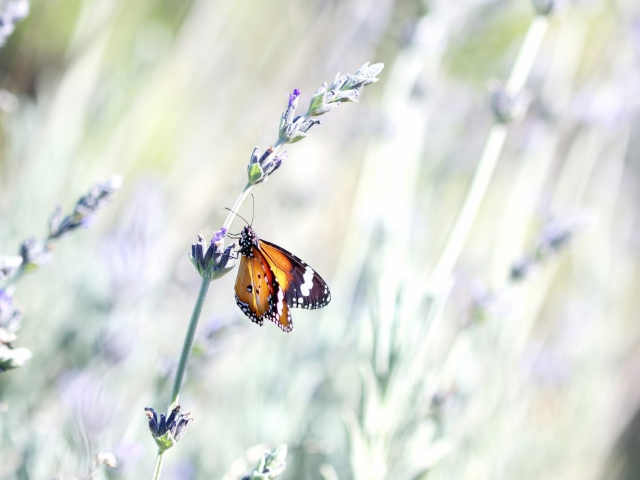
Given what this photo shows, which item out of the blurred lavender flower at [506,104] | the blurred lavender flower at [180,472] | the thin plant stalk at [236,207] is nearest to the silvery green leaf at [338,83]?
the thin plant stalk at [236,207]

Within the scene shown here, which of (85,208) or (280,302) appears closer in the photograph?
(85,208)

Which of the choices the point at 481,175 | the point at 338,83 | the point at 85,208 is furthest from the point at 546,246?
the point at 85,208

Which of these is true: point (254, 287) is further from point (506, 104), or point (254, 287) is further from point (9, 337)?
point (506, 104)

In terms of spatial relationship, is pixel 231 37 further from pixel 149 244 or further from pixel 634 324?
pixel 634 324

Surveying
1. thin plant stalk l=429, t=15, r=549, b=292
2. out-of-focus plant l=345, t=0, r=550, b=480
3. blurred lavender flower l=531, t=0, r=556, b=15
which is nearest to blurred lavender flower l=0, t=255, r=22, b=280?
out-of-focus plant l=345, t=0, r=550, b=480

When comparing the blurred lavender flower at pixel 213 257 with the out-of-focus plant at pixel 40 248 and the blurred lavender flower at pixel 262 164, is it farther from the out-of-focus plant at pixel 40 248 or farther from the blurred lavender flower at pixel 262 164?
the out-of-focus plant at pixel 40 248

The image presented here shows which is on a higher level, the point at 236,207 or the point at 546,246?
the point at 546,246

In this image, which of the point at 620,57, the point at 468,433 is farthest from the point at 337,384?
the point at 620,57

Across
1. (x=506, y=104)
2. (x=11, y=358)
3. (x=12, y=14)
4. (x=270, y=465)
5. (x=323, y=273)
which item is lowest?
(x=270, y=465)
